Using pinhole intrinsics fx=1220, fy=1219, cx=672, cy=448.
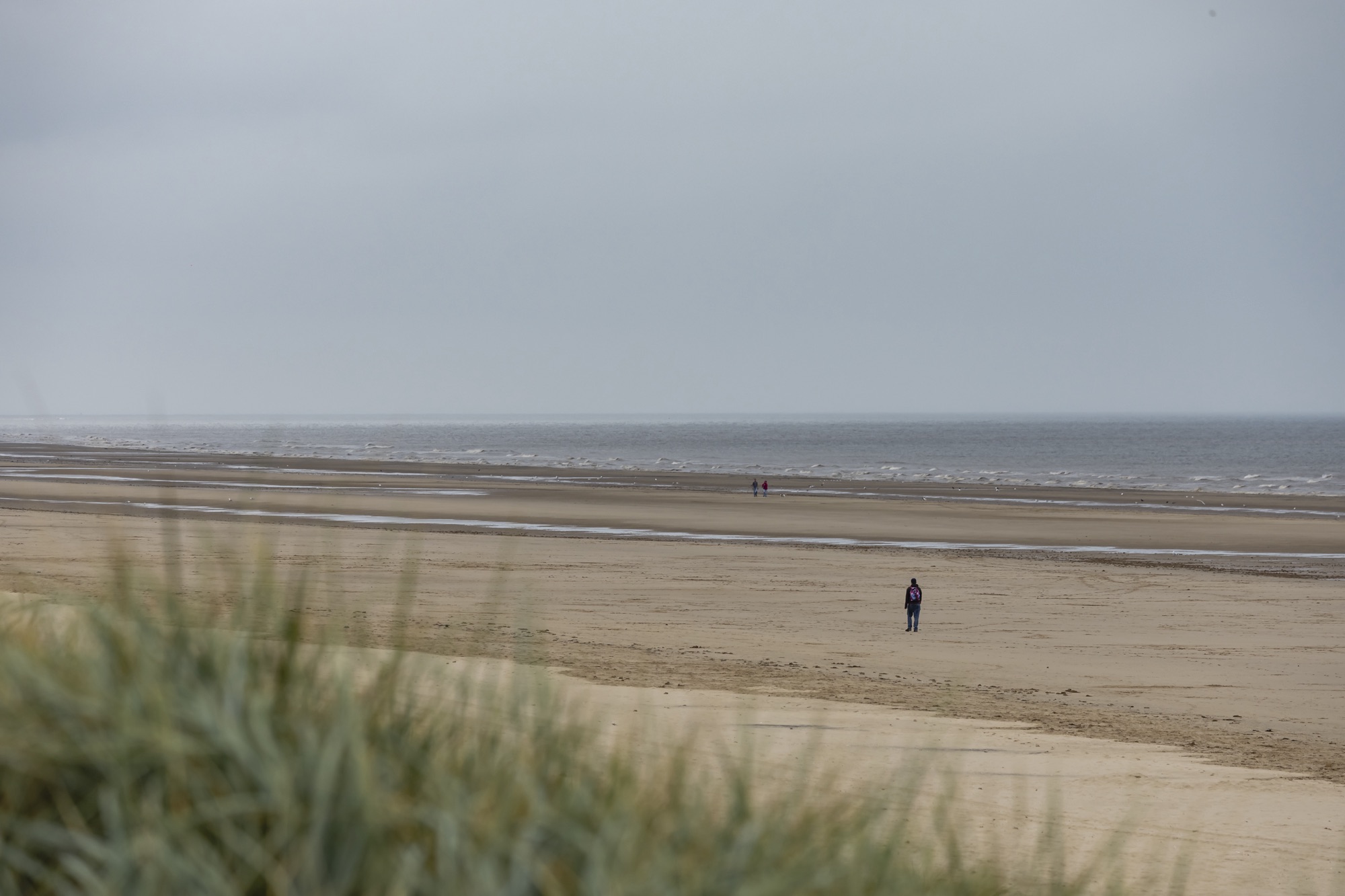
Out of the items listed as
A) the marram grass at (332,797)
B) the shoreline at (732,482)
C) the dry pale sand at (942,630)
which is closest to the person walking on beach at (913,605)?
the dry pale sand at (942,630)

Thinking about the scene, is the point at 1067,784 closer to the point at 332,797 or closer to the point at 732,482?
the point at 332,797

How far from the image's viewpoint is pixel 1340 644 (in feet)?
58.4

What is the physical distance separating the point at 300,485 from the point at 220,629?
48.2 meters

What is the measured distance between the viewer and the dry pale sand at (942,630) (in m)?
9.17

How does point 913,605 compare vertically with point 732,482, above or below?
above

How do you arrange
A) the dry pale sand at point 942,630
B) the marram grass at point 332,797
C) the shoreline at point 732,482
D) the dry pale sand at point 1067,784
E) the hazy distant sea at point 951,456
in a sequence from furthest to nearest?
the hazy distant sea at point 951,456, the shoreline at point 732,482, the dry pale sand at point 942,630, the dry pale sand at point 1067,784, the marram grass at point 332,797

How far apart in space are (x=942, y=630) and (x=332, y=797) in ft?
Answer: 54.4

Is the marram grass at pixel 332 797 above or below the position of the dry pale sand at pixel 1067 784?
above

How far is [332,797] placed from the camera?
3.07 meters

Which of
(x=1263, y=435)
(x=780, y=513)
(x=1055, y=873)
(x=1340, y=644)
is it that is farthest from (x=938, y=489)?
(x=1263, y=435)

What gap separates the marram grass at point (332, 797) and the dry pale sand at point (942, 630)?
0.31 m

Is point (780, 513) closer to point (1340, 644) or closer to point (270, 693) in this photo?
point (1340, 644)

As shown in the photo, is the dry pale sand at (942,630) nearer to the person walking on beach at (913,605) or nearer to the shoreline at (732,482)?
the person walking on beach at (913,605)

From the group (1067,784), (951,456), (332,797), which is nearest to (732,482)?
(951,456)
